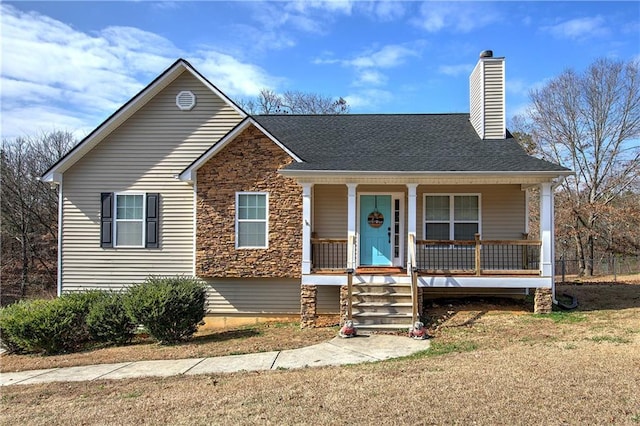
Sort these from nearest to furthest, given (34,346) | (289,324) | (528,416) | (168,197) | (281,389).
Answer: (528,416) → (281,389) → (34,346) → (289,324) → (168,197)

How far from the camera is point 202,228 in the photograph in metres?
11.2

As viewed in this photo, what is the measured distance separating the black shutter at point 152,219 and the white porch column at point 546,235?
9690 millimetres

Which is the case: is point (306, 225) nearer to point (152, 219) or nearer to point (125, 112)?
point (152, 219)

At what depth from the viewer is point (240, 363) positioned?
7.58 metres

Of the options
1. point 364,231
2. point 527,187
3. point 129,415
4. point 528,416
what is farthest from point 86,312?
point 527,187

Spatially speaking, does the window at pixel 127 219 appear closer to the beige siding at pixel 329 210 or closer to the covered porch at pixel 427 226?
the beige siding at pixel 329 210

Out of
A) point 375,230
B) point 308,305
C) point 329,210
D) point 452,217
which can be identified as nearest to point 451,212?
point 452,217

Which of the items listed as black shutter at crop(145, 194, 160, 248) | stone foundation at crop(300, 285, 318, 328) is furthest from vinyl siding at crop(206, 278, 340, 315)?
black shutter at crop(145, 194, 160, 248)

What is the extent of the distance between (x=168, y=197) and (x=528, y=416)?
9.98 metres

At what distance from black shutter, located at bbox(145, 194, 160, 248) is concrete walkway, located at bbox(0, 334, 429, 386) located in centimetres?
436

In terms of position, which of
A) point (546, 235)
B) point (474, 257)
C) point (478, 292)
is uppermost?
point (546, 235)

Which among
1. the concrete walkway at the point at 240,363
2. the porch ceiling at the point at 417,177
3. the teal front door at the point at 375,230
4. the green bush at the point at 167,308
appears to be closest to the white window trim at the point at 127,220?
the green bush at the point at 167,308

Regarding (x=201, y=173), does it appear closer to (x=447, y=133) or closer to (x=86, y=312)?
(x=86, y=312)

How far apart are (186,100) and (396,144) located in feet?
19.4
